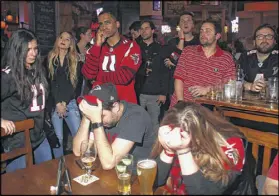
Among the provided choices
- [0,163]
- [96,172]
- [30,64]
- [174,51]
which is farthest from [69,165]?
[174,51]

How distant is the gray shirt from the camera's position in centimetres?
179

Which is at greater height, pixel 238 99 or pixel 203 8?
pixel 203 8

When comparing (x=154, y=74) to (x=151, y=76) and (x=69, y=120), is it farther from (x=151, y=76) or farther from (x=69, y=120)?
(x=69, y=120)

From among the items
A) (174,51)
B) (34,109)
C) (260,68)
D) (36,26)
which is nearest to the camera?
(34,109)

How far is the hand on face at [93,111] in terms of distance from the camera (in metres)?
1.76

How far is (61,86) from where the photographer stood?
3.54 meters

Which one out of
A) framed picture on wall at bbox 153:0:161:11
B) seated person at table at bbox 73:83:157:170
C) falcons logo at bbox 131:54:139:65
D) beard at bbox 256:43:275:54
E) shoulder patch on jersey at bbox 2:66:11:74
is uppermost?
framed picture on wall at bbox 153:0:161:11

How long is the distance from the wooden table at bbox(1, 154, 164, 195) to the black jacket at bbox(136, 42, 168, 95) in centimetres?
262

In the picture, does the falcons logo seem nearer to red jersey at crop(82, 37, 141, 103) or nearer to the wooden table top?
red jersey at crop(82, 37, 141, 103)

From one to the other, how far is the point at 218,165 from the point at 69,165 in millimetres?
851

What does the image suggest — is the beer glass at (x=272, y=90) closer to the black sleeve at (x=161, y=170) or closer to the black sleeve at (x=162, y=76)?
the black sleeve at (x=161, y=170)

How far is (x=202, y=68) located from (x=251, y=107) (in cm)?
91

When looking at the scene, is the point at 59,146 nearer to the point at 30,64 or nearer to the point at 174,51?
the point at 30,64

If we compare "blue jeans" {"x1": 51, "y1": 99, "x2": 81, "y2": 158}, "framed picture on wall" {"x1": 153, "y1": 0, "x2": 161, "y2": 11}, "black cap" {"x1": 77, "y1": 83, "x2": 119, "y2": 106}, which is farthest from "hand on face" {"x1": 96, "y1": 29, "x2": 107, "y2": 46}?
"framed picture on wall" {"x1": 153, "y1": 0, "x2": 161, "y2": 11}
